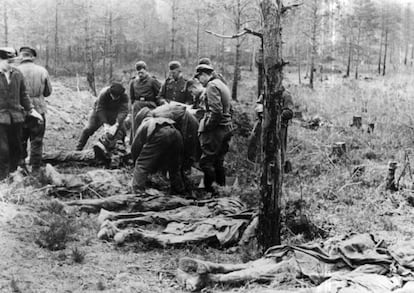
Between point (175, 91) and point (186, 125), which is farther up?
point (175, 91)

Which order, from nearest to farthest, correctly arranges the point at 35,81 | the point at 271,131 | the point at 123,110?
the point at 271,131, the point at 35,81, the point at 123,110

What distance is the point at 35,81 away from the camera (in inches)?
326

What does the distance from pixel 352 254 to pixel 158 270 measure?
1.85 meters

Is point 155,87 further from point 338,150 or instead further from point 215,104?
point 338,150

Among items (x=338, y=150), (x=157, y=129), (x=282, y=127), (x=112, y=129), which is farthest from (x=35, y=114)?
(x=338, y=150)

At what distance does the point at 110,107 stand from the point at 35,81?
1704 mm

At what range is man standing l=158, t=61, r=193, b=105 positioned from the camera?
32.5 feet

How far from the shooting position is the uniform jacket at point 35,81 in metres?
8.20

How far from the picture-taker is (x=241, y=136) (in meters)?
12.6

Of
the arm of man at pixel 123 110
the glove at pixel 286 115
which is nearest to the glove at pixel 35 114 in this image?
the arm of man at pixel 123 110

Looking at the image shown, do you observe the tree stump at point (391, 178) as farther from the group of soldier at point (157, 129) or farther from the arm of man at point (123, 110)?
the arm of man at point (123, 110)

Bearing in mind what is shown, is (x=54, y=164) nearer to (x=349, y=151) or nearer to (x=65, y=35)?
(x=349, y=151)

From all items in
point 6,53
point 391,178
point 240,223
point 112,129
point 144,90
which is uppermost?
point 6,53

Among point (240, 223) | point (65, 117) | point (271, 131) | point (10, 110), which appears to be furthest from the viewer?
point (65, 117)
